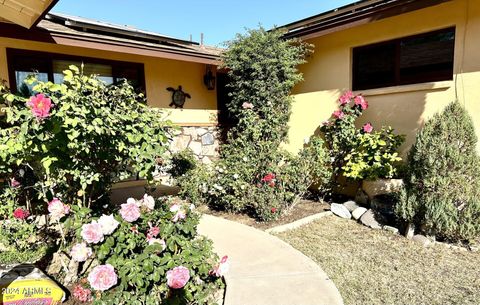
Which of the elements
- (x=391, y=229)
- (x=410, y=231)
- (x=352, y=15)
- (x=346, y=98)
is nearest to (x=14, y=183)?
(x=391, y=229)

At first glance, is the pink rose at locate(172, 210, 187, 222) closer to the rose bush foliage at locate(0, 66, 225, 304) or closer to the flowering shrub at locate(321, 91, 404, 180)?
the rose bush foliage at locate(0, 66, 225, 304)

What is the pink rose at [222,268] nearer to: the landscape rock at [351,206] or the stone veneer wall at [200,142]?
the landscape rock at [351,206]

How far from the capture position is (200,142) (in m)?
7.94

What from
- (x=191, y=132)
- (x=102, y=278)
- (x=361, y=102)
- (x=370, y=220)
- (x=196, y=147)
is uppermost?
(x=361, y=102)

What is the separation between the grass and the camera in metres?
2.90

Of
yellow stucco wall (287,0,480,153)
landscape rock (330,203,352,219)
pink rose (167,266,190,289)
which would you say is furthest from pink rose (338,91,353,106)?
pink rose (167,266,190,289)

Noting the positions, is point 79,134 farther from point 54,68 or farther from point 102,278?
point 54,68

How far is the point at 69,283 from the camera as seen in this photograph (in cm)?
281

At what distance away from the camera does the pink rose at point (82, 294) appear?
252 centimetres

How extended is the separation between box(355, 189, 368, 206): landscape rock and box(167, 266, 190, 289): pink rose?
4.05 m

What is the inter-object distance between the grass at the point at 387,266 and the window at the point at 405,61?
2.89m

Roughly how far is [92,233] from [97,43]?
419 cm

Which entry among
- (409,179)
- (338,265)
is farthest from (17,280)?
(409,179)

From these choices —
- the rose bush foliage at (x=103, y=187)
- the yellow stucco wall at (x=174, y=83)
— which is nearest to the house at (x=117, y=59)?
the yellow stucco wall at (x=174, y=83)
